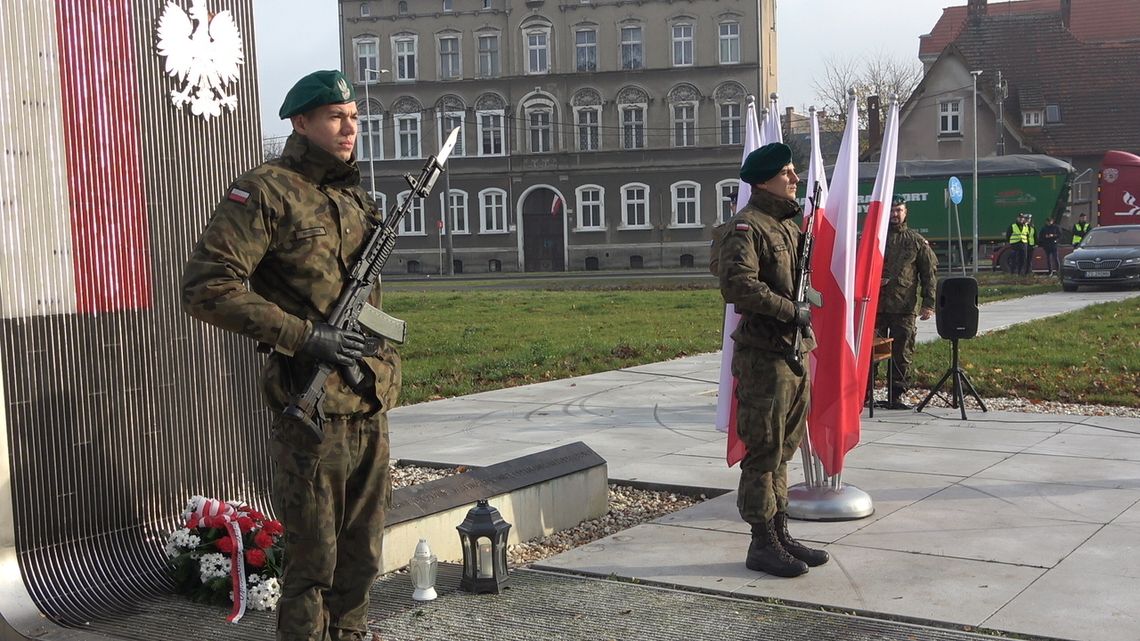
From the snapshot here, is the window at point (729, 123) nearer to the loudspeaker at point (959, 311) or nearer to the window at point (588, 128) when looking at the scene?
the window at point (588, 128)

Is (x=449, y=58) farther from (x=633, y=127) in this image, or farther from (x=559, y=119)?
(x=633, y=127)

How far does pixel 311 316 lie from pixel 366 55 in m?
55.6

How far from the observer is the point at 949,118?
54.4 m

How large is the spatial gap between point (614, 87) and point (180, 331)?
5023 centimetres

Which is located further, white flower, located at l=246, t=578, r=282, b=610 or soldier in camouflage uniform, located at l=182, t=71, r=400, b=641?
white flower, located at l=246, t=578, r=282, b=610

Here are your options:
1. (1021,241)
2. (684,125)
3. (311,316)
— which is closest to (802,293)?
(311,316)

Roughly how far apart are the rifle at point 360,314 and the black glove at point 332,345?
6 cm

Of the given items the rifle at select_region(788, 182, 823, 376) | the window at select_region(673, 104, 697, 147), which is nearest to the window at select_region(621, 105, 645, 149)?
the window at select_region(673, 104, 697, 147)

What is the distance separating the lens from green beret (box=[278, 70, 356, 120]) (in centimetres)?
404

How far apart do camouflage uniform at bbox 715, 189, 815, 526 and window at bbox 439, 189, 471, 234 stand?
167 feet

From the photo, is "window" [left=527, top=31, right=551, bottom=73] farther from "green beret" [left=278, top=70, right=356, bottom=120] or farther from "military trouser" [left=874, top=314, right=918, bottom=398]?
"green beret" [left=278, top=70, right=356, bottom=120]

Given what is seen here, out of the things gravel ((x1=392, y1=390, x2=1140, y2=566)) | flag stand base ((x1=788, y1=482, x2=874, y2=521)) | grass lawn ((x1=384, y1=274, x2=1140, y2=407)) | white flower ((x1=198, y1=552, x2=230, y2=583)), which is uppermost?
white flower ((x1=198, y1=552, x2=230, y2=583))

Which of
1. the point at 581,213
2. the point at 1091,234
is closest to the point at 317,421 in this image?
the point at 1091,234

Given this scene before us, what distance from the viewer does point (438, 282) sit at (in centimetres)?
4516
